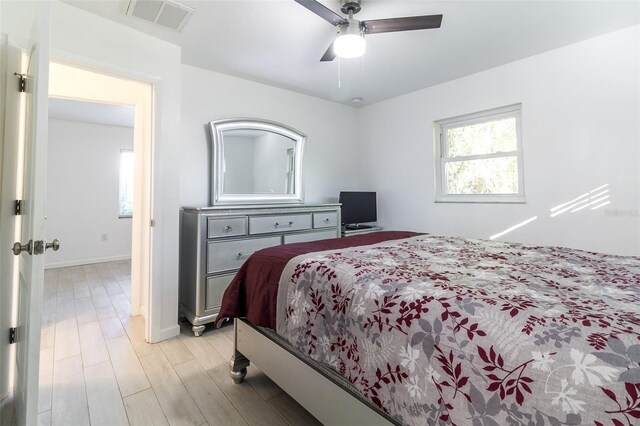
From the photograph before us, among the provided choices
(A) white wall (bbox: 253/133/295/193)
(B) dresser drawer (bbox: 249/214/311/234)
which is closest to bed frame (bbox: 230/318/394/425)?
(B) dresser drawer (bbox: 249/214/311/234)

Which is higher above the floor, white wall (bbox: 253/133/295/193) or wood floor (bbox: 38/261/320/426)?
white wall (bbox: 253/133/295/193)

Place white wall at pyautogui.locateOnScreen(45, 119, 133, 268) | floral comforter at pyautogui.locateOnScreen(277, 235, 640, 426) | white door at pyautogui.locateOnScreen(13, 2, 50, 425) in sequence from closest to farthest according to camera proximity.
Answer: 1. floral comforter at pyautogui.locateOnScreen(277, 235, 640, 426)
2. white door at pyautogui.locateOnScreen(13, 2, 50, 425)
3. white wall at pyautogui.locateOnScreen(45, 119, 133, 268)

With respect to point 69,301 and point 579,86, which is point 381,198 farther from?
point 69,301

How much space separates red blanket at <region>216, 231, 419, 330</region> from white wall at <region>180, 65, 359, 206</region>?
1.51m

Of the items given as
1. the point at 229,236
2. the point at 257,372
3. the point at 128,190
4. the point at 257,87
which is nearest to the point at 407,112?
the point at 257,87

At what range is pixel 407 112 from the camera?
370 centimetres

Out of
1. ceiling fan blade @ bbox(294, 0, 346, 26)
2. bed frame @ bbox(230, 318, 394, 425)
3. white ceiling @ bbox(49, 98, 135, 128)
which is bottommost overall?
bed frame @ bbox(230, 318, 394, 425)

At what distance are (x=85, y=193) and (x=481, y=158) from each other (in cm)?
611

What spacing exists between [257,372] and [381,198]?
276 centimetres

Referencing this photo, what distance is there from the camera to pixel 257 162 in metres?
3.22

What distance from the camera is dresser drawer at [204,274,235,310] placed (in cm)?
252

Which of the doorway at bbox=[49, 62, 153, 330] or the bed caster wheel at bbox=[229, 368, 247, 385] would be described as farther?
the doorway at bbox=[49, 62, 153, 330]

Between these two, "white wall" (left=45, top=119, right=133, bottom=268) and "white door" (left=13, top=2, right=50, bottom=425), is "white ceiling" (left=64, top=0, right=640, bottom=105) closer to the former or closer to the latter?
"white door" (left=13, top=2, right=50, bottom=425)

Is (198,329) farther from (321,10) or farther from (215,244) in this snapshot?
(321,10)
